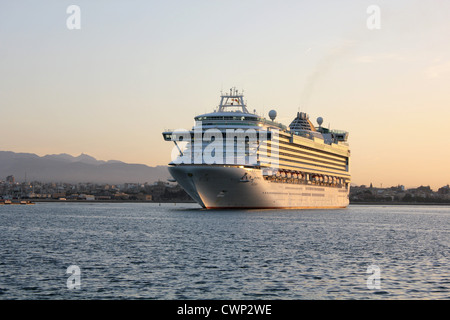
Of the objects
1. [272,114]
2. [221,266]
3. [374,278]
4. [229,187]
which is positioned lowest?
[374,278]

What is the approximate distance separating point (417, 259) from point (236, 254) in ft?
38.9

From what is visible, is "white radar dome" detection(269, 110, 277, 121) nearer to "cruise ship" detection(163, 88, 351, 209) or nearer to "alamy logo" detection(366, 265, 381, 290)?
"cruise ship" detection(163, 88, 351, 209)

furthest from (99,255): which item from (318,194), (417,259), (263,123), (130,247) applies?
(318,194)

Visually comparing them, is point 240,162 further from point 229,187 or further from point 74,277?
point 74,277

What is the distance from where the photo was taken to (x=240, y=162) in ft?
298

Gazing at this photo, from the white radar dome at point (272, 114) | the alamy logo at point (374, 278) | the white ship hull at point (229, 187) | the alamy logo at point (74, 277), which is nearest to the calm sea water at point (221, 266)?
the alamy logo at point (374, 278)

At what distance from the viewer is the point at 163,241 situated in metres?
48.6

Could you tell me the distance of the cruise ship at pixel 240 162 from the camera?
88625 millimetres

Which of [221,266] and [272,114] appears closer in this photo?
[221,266]

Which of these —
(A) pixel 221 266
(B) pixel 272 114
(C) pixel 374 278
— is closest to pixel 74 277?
(A) pixel 221 266

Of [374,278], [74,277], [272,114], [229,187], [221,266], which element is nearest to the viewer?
[74,277]

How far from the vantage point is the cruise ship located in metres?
88.6

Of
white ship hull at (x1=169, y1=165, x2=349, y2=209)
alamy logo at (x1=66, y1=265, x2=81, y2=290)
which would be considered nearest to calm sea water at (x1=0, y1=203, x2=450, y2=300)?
alamy logo at (x1=66, y1=265, x2=81, y2=290)
